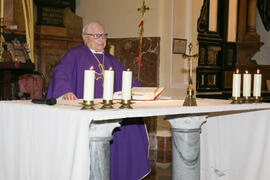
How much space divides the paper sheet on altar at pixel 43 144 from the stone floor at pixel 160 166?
2.59m

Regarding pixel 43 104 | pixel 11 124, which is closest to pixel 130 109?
pixel 43 104

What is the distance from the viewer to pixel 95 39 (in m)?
4.65

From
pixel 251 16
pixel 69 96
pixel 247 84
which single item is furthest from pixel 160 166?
pixel 251 16

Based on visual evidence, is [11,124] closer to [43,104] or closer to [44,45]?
[43,104]

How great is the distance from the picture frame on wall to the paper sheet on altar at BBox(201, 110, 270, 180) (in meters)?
3.19

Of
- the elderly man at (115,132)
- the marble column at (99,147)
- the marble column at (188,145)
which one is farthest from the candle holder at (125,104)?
the elderly man at (115,132)

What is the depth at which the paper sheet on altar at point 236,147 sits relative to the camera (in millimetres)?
4273

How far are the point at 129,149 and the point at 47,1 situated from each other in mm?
3832

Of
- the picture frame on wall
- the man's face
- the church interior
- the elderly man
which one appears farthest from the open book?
the picture frame on wall

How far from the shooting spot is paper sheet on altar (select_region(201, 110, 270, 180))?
4.27 m

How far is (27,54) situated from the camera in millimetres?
6746

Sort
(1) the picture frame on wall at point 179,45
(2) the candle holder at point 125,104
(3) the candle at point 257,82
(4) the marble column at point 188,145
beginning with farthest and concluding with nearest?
(1) the picture frame on wall at point 179,45 < (3) the candle at point 257,82 < (4) the marble column at point 188,145 < (2) the candle holder at point 125,104

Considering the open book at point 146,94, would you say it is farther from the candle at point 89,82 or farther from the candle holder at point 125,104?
the candle at point 89,82

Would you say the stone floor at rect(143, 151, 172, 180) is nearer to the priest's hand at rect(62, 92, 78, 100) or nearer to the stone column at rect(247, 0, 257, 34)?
the priest's hand at rect(62, 92, 78, 100)
